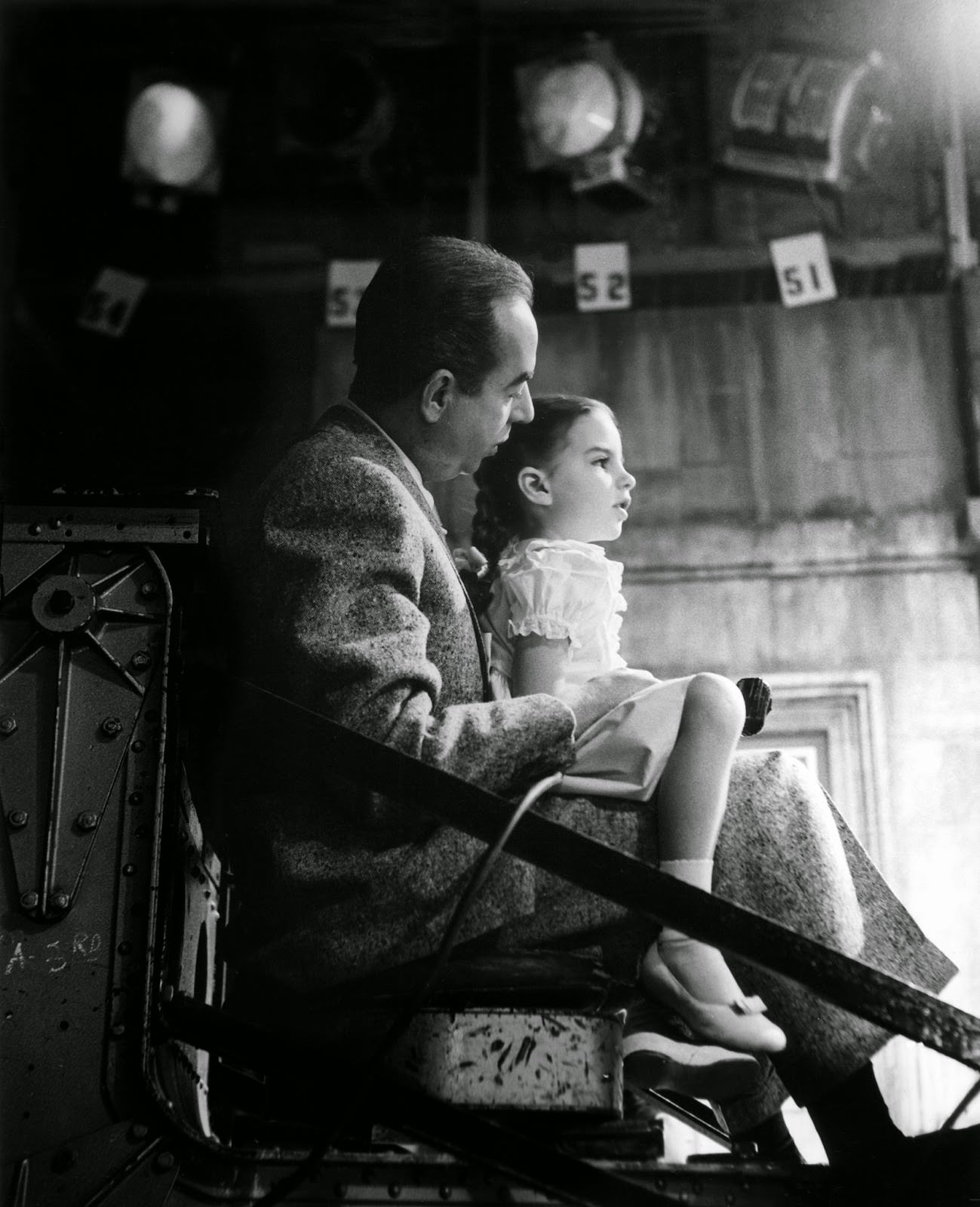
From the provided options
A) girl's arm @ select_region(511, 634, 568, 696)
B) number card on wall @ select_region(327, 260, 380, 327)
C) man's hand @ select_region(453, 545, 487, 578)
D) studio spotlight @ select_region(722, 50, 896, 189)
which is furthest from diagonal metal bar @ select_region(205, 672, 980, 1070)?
studio spotlight @ select_region(722, 50, 896, 189)

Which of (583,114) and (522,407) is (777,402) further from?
(522,407)

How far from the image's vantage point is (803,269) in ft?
14.0

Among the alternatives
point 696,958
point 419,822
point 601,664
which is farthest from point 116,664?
point 696,958

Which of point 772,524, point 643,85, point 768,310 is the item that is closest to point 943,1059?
point 772,524

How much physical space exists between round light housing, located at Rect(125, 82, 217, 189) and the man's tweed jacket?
2.70 metres

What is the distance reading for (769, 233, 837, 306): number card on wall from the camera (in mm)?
4242

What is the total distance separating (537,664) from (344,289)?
2313mm

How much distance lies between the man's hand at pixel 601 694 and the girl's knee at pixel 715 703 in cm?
9

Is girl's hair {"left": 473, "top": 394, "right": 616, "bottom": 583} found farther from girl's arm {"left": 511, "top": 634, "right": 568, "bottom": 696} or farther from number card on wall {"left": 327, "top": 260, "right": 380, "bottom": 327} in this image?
number card on wall {"left": 327, "top": 260, "right": 380, "bottom": 327}

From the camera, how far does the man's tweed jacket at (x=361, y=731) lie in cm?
183

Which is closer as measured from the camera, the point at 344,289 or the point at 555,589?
the point at 555,589

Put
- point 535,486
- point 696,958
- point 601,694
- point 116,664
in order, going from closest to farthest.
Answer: point 696,958 < point 116,664 < point 601,694 < point 535,486

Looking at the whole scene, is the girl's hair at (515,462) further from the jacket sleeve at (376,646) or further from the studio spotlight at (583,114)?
the studio spotlight at (583,114)

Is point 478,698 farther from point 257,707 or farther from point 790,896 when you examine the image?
point 790,896
